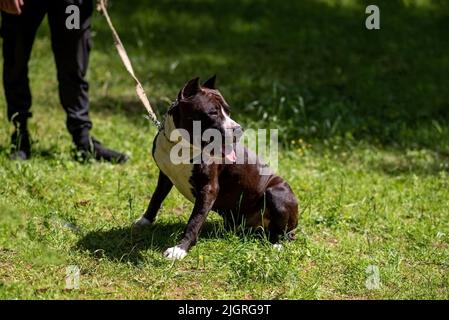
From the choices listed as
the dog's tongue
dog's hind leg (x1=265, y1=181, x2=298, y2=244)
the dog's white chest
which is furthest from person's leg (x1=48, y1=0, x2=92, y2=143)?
dog's hind leg (x1=265, y1=181, x2=298, y2=244)

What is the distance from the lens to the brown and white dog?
5.06m

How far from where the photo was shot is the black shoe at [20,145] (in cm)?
697

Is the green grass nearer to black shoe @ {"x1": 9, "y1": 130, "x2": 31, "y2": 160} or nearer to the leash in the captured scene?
black shoe @ {"x1": 9, "y1": 130, "x2": 31, "y2": 160}

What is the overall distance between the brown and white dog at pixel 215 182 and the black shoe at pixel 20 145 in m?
1.77

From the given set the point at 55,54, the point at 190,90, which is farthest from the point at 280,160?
the point at 190,90

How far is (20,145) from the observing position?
704 centimetres

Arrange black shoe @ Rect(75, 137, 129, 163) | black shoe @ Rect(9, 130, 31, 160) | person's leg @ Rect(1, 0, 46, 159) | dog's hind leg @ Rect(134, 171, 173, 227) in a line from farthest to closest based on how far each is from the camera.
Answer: black shoe @ Rect(75, 137, 129, 163) → black shoe @ Rect(9, 130, 31, 160) → person's leg @ Rect(1, 0, 46, 159) → dog's hind leg @ Rect(134, 171, 173, 227)

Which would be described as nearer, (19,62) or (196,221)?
(196,221)

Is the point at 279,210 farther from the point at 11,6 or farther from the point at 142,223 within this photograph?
the point at 11,6

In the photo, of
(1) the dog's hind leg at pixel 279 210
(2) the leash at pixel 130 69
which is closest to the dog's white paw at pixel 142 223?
(2) the leash at pixel 130 69

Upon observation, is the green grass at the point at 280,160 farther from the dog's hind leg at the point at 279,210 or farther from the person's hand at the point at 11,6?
the person's hand at the point at 11,6

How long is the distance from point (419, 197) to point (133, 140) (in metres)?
2.79

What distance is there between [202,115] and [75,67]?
2322mm

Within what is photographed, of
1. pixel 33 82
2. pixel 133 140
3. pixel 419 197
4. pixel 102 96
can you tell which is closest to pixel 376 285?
pixel 419 197
